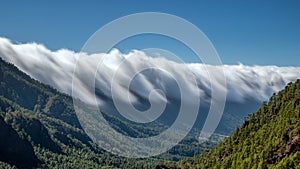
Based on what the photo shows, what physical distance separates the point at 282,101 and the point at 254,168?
163 ft

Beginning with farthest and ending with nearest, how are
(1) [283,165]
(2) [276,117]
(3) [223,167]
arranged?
(2) [276,117] < (3) [223,167] < (1) [283,165]

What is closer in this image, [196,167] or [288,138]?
[288,138]

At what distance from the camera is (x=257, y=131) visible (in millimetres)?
144875

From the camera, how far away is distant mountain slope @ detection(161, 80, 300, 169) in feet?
350

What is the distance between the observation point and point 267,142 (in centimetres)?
12469

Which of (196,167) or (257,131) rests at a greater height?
(257,131)

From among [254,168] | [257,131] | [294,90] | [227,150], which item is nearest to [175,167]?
[227,150]

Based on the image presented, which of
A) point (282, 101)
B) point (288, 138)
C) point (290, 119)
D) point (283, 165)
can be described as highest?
point (282, 101)

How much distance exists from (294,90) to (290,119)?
32.5m

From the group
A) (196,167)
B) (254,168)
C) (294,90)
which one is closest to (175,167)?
(196,167)

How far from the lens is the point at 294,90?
502 ft

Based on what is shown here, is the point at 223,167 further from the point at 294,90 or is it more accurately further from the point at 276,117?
the point at 294,90

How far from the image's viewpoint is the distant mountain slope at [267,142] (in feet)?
350

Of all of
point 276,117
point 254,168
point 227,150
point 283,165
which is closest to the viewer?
point 283,165
